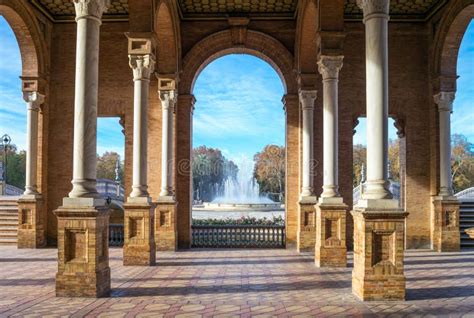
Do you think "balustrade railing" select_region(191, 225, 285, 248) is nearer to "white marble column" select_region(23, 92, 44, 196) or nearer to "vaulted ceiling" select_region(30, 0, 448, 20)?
"white marble column" select_region(23, 92, 44, 196)

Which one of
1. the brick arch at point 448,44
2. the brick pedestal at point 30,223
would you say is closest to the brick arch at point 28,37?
the brick pedestal at point 30,223

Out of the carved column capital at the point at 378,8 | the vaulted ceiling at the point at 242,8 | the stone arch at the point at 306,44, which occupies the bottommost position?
the carved column capital at the point at 378,8

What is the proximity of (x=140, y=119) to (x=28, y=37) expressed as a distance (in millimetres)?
6524

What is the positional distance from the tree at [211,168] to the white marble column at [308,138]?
4495 cm

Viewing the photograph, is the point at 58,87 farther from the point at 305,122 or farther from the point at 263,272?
the point at 263,272

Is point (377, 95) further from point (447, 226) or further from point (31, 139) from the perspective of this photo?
point (31, 139)

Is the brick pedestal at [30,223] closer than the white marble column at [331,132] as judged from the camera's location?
No

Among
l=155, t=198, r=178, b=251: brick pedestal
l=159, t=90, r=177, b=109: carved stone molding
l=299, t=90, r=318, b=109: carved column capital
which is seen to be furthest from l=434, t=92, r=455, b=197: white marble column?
l=155, t=198, r=178, b=251: brick pedestal

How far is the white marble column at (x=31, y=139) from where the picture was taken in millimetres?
16141

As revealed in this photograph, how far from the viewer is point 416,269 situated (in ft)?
37.6

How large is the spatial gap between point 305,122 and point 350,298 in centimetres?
789

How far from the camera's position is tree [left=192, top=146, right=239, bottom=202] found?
61.7 metres

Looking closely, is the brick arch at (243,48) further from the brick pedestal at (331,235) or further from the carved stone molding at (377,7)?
the carved stone molding at (377,7)

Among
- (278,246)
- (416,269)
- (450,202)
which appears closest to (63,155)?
(278,246)
